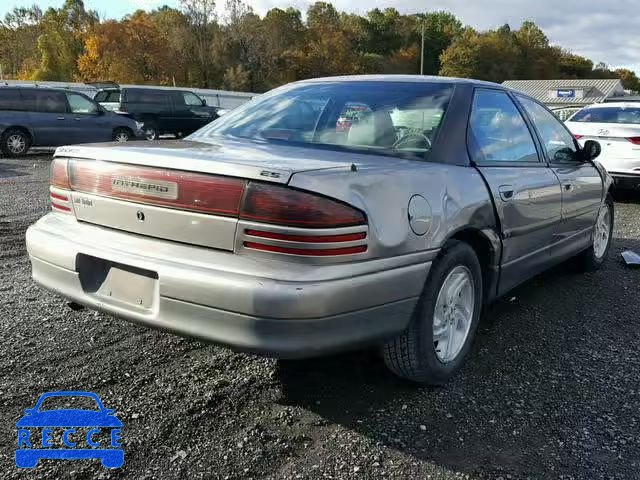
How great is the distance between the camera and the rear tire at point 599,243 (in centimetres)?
512

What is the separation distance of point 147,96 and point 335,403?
58.6 feet

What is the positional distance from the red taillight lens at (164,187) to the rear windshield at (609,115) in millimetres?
8635

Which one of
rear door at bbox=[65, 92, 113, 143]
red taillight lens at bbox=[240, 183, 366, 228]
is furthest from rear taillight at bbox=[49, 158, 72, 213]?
rear door at bbox=[65, 92, 113, 143]

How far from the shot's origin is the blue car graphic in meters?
2.32

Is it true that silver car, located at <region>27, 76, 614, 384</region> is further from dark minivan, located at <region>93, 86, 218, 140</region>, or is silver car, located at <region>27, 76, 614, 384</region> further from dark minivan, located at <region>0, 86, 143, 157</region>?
dark minivan, located at <region>93, 86, 218, 140</region>

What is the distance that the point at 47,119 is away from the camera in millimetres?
14250

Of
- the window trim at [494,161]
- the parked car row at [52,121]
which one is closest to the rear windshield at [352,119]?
the window trim at [494,161]

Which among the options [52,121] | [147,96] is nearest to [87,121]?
[52,121]

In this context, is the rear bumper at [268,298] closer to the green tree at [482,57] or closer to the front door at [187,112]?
the front door at [187,112]

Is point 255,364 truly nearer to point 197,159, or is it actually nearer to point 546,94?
point 197,159

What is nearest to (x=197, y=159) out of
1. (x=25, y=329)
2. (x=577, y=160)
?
(x=25, y=329)

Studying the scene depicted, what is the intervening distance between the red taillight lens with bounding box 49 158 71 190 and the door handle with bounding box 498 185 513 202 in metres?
2.29

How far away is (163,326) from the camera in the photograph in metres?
2.45

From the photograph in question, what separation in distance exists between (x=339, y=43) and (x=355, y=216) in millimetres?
83237
